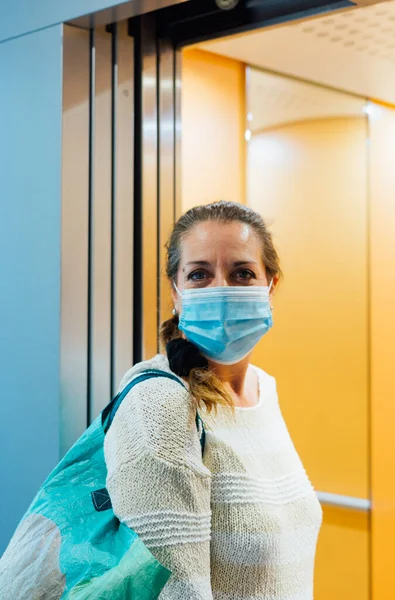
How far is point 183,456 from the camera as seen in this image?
1.18 meters

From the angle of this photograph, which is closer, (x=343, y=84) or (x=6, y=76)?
(x=6, y=76)

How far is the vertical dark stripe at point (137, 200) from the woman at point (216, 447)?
32cm

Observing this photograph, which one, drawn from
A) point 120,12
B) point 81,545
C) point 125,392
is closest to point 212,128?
point 120,12

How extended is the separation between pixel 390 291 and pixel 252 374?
1243 millimetres

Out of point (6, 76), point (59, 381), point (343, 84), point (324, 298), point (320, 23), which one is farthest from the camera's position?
point (324, 298)

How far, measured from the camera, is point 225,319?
1.44 meters

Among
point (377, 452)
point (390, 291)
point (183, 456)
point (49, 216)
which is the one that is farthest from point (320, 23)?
point (377, 452)

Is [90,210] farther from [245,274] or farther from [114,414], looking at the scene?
[114,414]

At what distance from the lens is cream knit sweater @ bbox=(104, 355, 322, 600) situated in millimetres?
1152

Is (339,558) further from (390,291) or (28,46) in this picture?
(28,46)

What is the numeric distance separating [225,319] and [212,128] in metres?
1.17

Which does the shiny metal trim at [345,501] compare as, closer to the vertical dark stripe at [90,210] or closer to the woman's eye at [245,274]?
the vertical dark stripe at [90,210]

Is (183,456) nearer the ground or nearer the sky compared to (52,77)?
nearer the ground

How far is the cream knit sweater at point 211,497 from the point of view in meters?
1.15
